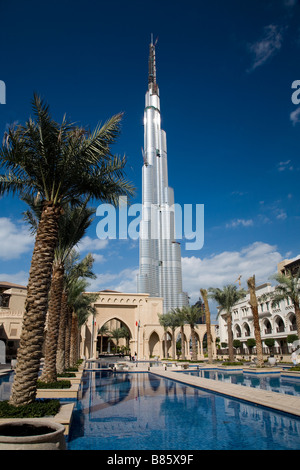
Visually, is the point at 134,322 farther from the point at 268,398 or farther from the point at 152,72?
the point at 152,72

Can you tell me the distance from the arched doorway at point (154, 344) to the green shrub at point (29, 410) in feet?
138

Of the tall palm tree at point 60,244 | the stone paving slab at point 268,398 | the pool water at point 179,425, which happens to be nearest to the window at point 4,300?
the tall palm tree at point 60,244

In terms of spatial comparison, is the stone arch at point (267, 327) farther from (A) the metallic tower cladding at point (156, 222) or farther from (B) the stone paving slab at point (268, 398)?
(A) the metallic tower cladding at point (156, 222)

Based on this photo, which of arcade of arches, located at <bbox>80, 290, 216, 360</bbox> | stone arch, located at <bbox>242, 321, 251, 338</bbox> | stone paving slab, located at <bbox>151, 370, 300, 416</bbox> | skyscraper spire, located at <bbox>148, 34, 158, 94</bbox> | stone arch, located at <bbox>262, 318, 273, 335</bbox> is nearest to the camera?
stone paving slab, located at <bbox>151, 370, 300, 416</bbox>

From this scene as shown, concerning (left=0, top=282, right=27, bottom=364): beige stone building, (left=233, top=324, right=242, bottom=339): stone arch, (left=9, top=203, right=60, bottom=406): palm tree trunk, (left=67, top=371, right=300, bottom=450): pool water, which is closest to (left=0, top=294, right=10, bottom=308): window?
(left=0, top=282, right=27, bottom=364): beige stone building

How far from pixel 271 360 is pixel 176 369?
6765 mm

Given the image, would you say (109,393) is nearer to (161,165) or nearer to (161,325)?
(161,325)

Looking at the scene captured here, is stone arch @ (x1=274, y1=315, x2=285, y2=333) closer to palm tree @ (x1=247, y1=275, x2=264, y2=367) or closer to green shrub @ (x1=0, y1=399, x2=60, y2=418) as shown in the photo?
palm tree @ (x1=247, y1=275, x2=264, y2=367)

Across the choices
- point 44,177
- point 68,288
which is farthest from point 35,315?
point 68,288

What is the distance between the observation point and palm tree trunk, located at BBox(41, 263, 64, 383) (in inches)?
428

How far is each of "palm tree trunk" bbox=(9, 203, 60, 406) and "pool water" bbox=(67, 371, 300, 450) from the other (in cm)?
141

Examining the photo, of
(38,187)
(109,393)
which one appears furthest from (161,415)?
(38,187)
